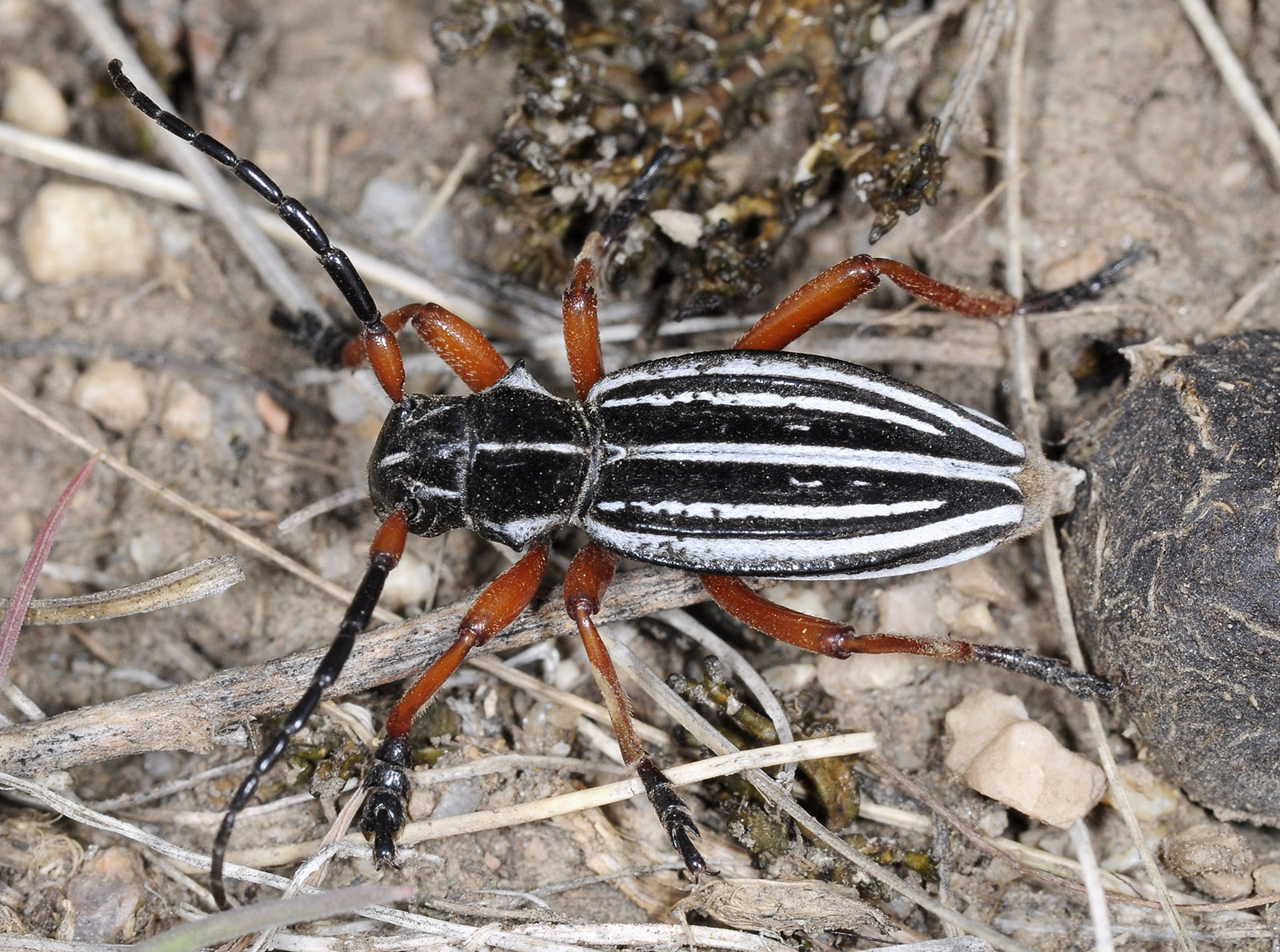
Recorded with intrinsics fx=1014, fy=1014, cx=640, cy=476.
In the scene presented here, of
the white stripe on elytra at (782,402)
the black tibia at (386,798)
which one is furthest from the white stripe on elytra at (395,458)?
the black tibia at (386,798)

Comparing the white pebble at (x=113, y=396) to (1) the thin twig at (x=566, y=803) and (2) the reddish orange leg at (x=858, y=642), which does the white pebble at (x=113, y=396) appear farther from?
(2) the reddish orange leg at (x=858, y=642)

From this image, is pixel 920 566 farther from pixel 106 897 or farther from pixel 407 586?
pixel 106 897

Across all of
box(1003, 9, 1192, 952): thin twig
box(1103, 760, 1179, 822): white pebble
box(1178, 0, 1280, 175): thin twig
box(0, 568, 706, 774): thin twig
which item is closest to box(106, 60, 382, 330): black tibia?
box(0, 568, 706, 774): thin twig

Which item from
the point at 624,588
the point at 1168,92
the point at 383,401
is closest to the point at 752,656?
the point at 624,588

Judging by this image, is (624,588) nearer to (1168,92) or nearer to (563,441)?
(563,441)

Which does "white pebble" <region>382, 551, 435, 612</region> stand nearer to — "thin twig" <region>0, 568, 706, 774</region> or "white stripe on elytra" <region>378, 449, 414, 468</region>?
"thin twig" <region>0, 568, 706, 774</region>

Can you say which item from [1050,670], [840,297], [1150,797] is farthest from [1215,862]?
[840,297]

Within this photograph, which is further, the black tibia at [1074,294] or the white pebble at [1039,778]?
the black tibia at [1074,294]

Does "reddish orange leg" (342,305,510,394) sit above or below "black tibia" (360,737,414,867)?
above
